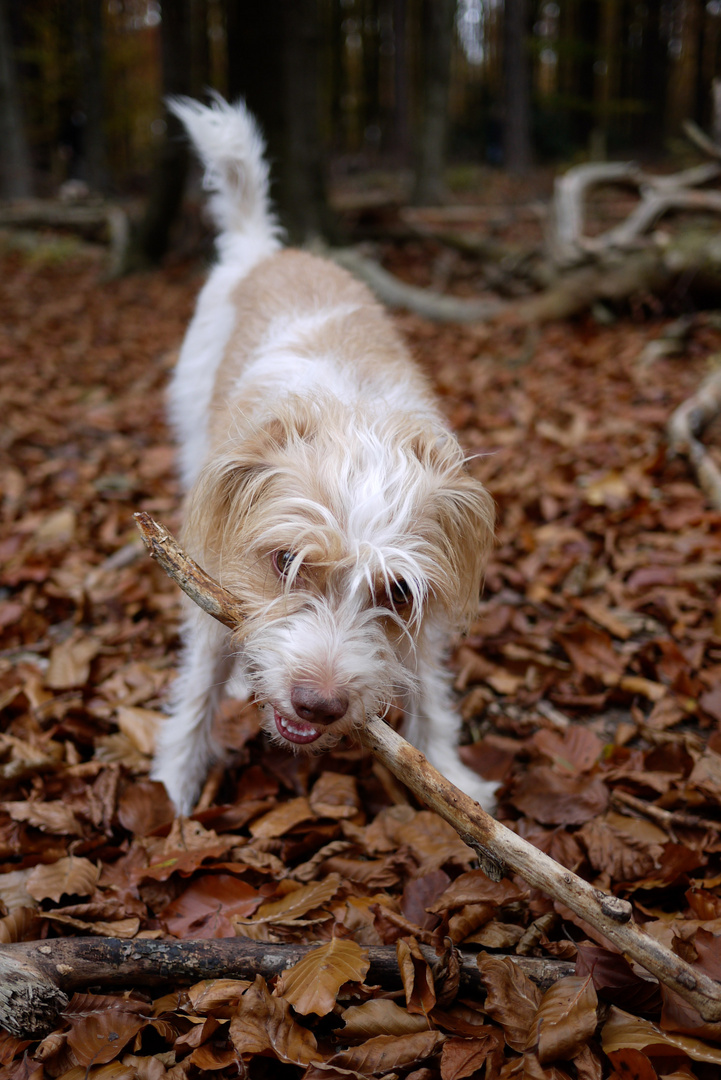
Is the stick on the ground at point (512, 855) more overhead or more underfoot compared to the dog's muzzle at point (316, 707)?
more underfoot

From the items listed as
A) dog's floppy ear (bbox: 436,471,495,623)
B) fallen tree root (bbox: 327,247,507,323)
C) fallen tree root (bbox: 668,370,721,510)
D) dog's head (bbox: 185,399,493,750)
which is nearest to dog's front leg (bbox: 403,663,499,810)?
dog's head (bbox: 185,399,493,750)

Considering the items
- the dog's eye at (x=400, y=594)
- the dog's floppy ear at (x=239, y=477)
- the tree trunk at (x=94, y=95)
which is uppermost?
the tree trunk at (x=94, y=95)

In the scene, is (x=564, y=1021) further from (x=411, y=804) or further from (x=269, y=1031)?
(x=411, y=804)

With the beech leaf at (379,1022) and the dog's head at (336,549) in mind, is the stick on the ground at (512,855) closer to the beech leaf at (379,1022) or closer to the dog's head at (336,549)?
the dog's head at (336,549)

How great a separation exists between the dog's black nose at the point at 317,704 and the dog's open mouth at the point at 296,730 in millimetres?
83

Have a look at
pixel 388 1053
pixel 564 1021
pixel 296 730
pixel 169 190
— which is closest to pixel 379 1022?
pixel 388 1053

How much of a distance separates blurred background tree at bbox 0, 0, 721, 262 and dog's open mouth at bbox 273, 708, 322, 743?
9.45 metres

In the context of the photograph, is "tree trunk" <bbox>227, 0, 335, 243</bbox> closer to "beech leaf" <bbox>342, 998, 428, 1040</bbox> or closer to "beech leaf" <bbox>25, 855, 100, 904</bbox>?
"beech leaf" <bbox>25, 855, 100, 904</bbox>

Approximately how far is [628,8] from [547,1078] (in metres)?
43.7

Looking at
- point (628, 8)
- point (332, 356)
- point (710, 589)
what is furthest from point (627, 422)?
point (628, 8)

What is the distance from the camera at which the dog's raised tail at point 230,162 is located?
4.44m

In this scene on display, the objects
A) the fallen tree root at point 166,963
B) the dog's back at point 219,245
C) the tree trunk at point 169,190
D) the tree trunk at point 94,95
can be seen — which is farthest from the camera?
the tree trunk at point 94,95

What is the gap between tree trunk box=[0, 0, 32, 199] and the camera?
15875 millimetres

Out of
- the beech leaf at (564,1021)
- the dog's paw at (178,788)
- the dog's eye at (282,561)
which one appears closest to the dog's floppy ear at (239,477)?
the dog's eye at (282,561)
